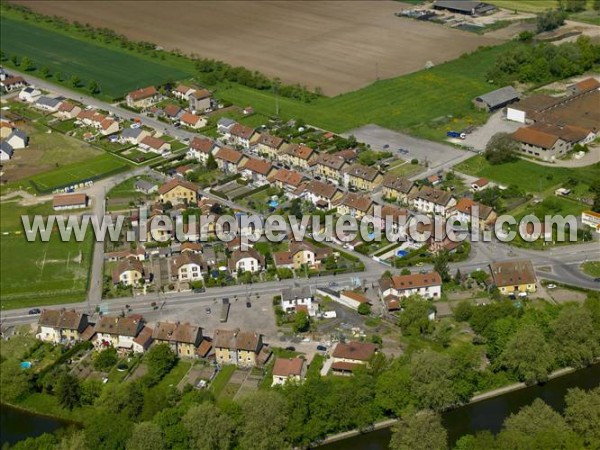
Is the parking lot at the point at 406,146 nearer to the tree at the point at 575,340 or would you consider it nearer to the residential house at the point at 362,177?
the residential house at the point at 362,177

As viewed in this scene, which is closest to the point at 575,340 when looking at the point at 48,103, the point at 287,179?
the point at 287,179

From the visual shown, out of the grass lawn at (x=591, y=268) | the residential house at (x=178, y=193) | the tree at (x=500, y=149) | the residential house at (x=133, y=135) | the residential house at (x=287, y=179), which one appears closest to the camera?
the grass lawn at (x=591, y=268)

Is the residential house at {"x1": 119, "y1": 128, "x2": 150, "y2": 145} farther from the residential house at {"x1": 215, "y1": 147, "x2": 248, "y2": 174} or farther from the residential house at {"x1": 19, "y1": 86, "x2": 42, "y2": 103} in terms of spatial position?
the residential house at {"x1": 19, "y1": 86, "x2": 42, "y2": 103}

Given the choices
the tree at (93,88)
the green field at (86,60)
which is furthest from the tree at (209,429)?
the tree at (93,88)

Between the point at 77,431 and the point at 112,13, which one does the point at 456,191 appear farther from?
the point at 112,13

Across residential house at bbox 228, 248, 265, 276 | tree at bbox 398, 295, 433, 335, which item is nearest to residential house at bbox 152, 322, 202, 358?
residential house at bbox 228, 248, 265, 276

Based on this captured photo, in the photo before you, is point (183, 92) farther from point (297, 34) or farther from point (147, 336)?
point (147, 336)

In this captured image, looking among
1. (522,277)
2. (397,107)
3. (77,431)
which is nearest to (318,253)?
(522,277)
